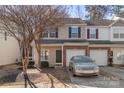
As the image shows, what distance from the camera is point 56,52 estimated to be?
13969 mm

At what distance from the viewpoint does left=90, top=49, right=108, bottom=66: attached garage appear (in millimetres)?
13460

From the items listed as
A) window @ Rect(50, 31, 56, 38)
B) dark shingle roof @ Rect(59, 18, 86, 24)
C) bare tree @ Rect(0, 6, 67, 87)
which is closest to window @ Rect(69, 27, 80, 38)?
dark shingle roof @ Rect(59, 18, 86, 24)

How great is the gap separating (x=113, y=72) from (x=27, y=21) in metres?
5.07

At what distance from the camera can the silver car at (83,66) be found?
42.1 feet

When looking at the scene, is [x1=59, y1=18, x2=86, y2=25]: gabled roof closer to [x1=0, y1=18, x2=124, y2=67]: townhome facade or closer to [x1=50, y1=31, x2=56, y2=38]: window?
[x1=0, y1=18, x2=124, y2=67]: townhome facade

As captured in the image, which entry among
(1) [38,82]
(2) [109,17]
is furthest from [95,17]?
(1) [38,82]

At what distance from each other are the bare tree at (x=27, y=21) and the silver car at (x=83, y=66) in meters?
2.11

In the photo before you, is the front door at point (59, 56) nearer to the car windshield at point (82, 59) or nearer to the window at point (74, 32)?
the car windshield at point (82, 59)

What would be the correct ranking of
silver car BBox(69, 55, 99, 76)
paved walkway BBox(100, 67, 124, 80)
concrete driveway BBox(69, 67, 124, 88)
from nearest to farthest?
Result: concrete driveway BBox(69, 67, 124, 88), silver car BBox(69, 55, 99, 76), paved walkway BBox(100, 67, 124, 80)

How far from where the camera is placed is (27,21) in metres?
12.4

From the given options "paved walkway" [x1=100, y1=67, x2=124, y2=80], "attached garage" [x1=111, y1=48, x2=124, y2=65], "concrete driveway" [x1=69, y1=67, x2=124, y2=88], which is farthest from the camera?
"attached garage" [x1=111, y1=48, x2=124, y2=65]

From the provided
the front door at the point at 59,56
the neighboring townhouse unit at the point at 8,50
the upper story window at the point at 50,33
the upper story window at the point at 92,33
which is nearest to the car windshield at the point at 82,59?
the front door at the point at 59,56

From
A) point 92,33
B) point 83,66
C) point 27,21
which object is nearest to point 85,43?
A: point 92,33
